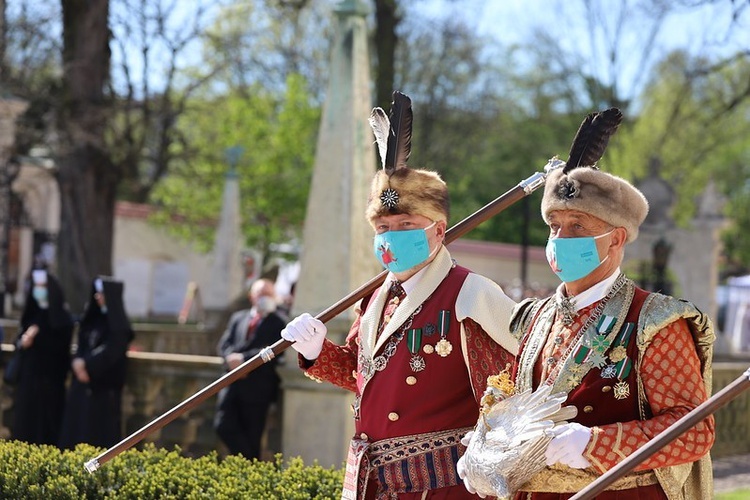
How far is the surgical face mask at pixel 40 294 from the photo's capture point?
34.3 feet

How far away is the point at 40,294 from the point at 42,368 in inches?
25.7

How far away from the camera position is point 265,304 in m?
9.53

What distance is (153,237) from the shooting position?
1325 inches

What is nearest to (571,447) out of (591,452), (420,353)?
(591,452)

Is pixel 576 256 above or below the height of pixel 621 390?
above

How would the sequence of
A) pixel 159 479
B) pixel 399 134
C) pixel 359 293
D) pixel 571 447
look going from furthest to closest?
1. pixel 159 479
2. pixel 359 293
3. pixel 399 134
4. pixel 571 447

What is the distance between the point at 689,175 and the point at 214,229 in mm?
15557

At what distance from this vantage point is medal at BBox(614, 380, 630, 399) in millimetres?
3680

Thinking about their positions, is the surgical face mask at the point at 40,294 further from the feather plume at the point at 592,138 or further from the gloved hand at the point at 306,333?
the feather plume at the point at 592,138

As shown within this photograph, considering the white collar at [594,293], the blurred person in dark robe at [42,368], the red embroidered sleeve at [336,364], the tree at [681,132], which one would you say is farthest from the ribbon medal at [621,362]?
the tree at [681,132]

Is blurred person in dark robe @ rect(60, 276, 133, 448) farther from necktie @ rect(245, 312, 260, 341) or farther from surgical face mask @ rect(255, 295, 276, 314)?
surgical face mask @ rect(255, 295, 276, 314)

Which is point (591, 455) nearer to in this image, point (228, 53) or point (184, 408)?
point (184, 408)

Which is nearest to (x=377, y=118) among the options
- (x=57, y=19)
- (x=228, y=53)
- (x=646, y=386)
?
(x=646, y=386)

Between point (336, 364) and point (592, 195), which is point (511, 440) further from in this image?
point (336, 364)
